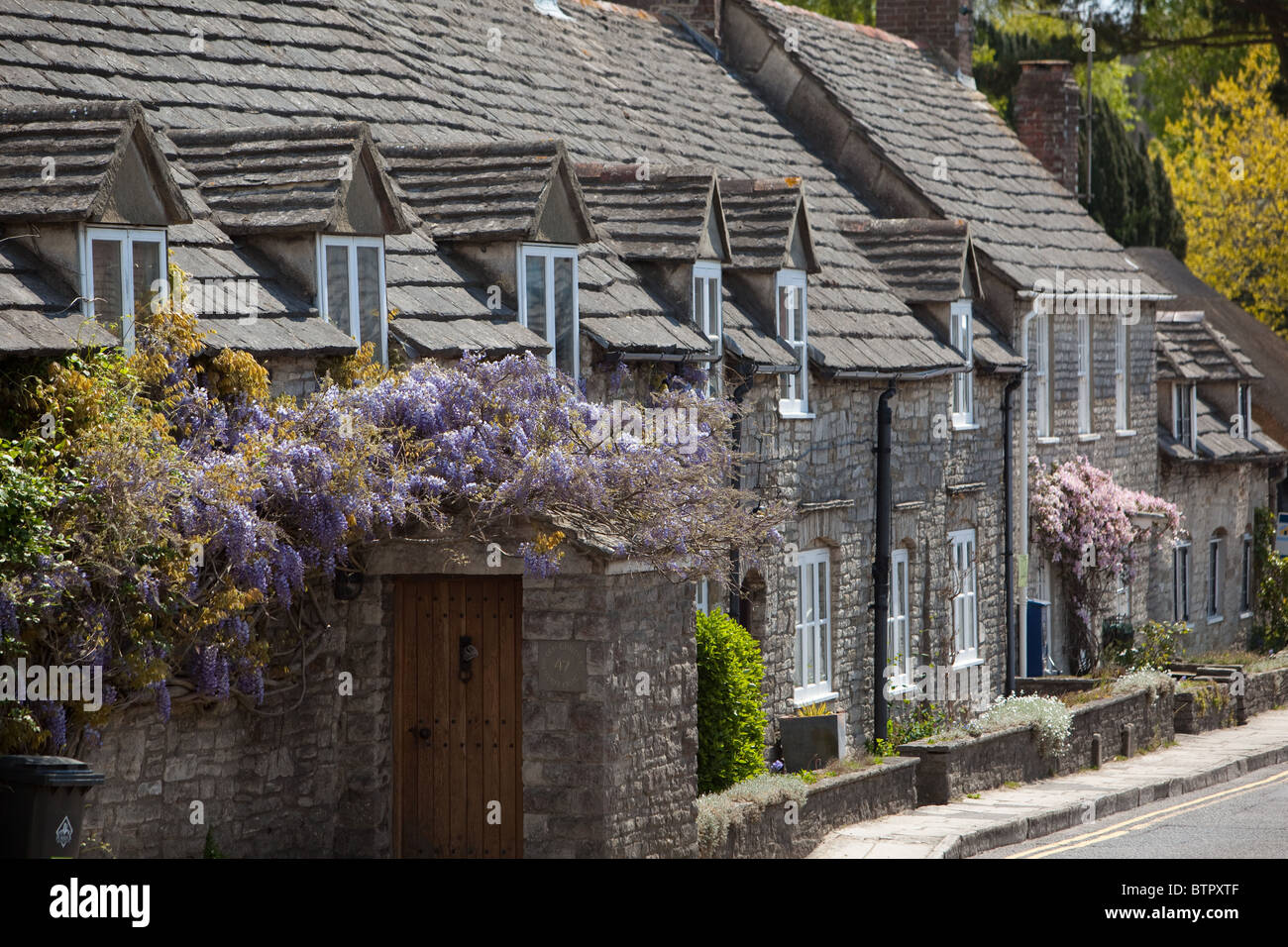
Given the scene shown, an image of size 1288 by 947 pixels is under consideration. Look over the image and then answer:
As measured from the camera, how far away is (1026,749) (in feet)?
65.0

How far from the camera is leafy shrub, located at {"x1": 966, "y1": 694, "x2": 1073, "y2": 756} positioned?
1994 cm

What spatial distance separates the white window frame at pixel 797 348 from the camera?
18.6 metres

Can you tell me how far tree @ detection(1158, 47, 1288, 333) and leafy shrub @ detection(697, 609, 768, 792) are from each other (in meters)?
32.4

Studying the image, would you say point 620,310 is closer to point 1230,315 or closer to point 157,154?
point 157,154

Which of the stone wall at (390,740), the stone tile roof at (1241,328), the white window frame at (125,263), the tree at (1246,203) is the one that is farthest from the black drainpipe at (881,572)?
the tree at (1246,203)

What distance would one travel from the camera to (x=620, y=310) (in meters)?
15.9

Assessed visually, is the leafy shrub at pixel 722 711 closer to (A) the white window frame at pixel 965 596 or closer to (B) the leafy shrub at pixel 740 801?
(B) the leafy shrub at pixel 740 801

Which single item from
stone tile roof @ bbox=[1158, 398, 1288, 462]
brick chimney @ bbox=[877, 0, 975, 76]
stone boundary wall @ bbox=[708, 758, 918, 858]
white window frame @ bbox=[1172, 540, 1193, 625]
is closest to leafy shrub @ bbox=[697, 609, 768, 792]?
stone boundary wall @ bbox=[708, 758, 918, 858]

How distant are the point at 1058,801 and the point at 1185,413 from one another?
1430cm

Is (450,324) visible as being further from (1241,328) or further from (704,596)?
(1241,328)

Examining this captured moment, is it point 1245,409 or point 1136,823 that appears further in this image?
point 1245,409

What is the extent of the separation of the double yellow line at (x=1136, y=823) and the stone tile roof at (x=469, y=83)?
5360 mm

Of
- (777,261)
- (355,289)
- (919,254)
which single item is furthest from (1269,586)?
(355,289)

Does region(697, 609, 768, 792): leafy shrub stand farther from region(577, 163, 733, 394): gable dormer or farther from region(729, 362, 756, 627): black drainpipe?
region(577, 163, 733, 394): gable dormer
